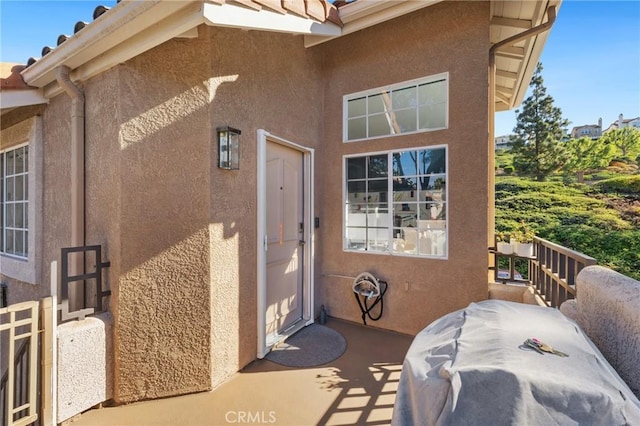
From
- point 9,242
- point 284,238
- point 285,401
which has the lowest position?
point 285,401

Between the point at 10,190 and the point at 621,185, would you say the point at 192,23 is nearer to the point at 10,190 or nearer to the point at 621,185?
the point at 10,190

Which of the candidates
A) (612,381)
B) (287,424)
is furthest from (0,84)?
(612,381)

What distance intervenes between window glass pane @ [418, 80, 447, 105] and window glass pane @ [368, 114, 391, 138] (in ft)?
2.26

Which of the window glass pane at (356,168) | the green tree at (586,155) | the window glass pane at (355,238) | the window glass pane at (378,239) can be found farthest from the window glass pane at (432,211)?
the green tree at (586,155)

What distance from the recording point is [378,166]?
17.8 ft

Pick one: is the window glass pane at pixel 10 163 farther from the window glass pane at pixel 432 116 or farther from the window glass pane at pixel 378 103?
the window glass pane at pixel 432 116

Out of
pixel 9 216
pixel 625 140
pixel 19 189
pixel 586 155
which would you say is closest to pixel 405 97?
pixel 19 189

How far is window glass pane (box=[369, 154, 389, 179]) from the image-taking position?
211 inches

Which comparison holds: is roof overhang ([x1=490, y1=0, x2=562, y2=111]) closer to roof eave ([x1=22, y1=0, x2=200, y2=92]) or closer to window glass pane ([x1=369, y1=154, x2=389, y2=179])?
window glass pane ([x1=369, y1=154, x2=389, y2=179])

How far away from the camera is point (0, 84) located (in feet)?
12.5

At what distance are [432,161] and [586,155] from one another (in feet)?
62.2

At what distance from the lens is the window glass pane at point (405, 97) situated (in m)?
5.15

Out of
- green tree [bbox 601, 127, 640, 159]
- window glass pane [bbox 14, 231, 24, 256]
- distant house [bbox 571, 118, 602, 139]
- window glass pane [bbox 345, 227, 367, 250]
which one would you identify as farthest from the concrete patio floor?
distant house [bbox 571, 118, 602, 139]

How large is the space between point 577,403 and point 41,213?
6284mm
